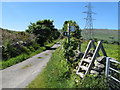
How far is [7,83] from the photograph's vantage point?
184 inches

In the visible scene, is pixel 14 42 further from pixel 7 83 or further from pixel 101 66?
pixel 101 66

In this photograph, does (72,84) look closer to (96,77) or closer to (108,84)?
(96,77)

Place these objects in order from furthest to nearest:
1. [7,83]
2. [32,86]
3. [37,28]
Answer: [37,28] < [7,83] < [32,86]

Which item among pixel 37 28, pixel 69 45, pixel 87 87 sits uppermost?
pixel 37 28

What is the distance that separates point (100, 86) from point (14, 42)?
31.8 ft

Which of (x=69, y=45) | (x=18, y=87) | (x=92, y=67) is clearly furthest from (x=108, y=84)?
(x=69, y=45)

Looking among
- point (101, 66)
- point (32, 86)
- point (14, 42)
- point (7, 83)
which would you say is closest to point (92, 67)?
point (101, 66)

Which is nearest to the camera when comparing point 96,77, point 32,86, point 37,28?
point 96,77

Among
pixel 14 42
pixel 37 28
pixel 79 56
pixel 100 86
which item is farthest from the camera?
pixel 37 28

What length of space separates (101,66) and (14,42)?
930cm

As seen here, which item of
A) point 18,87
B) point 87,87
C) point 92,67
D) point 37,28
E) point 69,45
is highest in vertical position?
point 37,28

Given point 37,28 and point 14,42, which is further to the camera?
point 37,28

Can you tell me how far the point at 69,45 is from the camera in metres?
6.86

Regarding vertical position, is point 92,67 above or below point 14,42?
below
